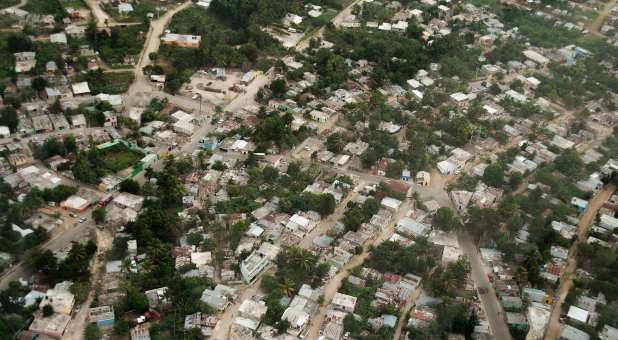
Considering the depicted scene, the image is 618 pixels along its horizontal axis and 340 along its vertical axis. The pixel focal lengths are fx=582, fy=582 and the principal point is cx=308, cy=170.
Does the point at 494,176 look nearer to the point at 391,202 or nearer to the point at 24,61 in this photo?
the point at 391,202

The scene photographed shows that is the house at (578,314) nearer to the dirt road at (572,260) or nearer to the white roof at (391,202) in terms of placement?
the dirt road at (572,260)

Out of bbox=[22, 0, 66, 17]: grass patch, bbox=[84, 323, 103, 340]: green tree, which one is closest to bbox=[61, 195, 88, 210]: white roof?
bbox=[84, 323, 103, 340]: green tree

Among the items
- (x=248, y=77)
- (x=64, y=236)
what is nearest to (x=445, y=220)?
(x=64, y=236)

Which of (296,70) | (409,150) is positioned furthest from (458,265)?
(296,70)

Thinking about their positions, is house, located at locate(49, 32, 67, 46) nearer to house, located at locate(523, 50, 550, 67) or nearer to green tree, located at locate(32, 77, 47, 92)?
green tree, located at locate(32, 77, 47, 92)

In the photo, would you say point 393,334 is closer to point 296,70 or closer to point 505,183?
point 505,183

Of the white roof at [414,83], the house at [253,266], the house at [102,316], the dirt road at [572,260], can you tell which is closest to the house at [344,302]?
the house at [253,266]
